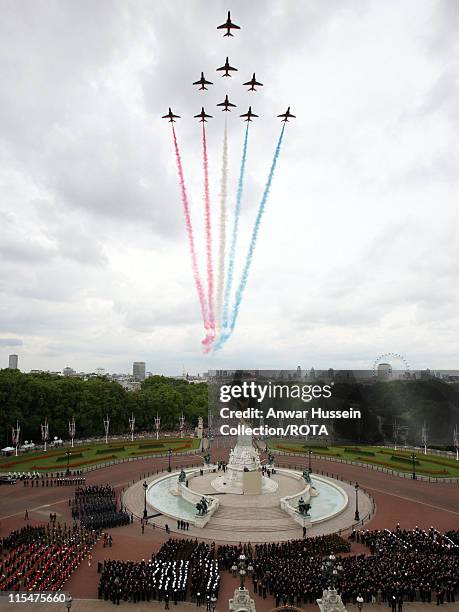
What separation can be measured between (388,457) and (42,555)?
56652 mm

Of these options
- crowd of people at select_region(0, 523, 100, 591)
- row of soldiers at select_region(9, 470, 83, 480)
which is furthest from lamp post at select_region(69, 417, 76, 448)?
crowd of people at select_region(0, 523, 100, 591)

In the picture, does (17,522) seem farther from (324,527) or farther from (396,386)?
(396,386)

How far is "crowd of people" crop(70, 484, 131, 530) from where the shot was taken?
1554 inches

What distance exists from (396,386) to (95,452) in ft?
194

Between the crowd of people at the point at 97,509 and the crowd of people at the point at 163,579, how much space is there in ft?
30.5

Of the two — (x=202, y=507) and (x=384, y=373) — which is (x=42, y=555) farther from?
(x=384, y=373)

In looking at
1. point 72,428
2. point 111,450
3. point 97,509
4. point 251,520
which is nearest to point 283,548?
point 251,520

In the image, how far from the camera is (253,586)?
28.2 metres

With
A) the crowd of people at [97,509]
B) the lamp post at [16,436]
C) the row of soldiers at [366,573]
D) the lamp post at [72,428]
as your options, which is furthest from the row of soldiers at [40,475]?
the row of soldiers at [366,573]

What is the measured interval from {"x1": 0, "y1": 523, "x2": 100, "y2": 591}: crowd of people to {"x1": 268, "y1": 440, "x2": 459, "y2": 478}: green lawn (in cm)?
4528

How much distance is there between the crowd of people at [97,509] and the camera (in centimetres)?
3947

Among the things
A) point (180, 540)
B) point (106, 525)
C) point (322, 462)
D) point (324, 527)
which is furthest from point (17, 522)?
point (322, 462)

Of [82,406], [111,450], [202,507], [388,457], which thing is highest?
[82,406]

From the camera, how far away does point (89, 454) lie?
237 ft
